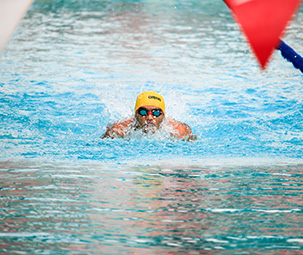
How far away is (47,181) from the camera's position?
5.28 m

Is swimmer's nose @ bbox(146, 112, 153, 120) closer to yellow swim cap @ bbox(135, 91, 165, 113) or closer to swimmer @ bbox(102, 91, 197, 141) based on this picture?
swimmer @ bbox(102, 91, 197, 141)

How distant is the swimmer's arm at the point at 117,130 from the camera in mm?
8070

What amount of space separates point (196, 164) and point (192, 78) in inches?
232

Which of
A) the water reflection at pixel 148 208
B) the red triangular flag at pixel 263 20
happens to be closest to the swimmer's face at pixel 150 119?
the water reflection at pixel 148 208

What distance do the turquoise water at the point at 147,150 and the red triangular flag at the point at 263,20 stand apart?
131 cm

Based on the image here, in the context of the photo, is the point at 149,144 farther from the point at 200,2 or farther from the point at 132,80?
the point at 200,2

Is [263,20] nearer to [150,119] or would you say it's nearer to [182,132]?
[150,119]

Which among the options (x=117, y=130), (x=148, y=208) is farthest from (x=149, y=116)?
(x=148, y=208)

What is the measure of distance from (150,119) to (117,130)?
0.52 metres

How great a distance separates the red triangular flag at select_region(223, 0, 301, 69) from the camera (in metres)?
2.77

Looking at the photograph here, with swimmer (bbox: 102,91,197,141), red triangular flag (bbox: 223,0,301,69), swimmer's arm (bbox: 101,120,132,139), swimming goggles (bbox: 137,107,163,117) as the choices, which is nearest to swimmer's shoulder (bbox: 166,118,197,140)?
swimmer (bbox: 102,91,197,141)

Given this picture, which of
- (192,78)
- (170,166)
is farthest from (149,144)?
(192,78)

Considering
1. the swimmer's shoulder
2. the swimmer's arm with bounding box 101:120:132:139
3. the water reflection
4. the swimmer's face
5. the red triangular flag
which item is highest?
the red triangular flag

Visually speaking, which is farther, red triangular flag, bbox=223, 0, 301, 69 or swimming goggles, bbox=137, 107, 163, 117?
swimming goggles, bbox=137, 107, 163, 117
